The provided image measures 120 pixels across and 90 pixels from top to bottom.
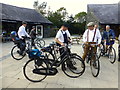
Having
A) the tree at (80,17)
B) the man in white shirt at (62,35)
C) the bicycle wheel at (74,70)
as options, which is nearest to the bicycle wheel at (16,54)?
the man in white shirt at (62,35)

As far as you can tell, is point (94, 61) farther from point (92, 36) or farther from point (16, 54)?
point (16, 54)

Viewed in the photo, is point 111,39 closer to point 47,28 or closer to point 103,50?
point 103,50

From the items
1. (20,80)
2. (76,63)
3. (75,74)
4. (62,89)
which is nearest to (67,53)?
(76,63)

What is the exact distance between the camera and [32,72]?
13.4 feet

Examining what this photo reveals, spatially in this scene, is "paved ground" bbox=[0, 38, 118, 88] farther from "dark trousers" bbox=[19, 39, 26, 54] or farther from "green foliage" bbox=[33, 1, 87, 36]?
"green foliage" bbox=[33, 1, 87, 36]

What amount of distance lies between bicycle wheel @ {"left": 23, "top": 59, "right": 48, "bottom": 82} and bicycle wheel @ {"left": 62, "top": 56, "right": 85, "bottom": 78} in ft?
2.07

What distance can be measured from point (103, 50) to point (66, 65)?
130 inches

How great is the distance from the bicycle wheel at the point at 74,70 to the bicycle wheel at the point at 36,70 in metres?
0.63

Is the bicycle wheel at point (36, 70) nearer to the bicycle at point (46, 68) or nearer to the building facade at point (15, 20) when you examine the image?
the bicycle at point (46, 68)

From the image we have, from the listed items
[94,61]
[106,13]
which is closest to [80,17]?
[106,13]

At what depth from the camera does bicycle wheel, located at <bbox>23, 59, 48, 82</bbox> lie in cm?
383

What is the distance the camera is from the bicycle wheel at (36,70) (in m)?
3.83

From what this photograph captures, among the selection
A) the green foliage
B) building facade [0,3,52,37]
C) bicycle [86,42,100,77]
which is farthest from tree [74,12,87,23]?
bicycle [86,42,100,77]

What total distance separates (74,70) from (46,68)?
3.28ft
